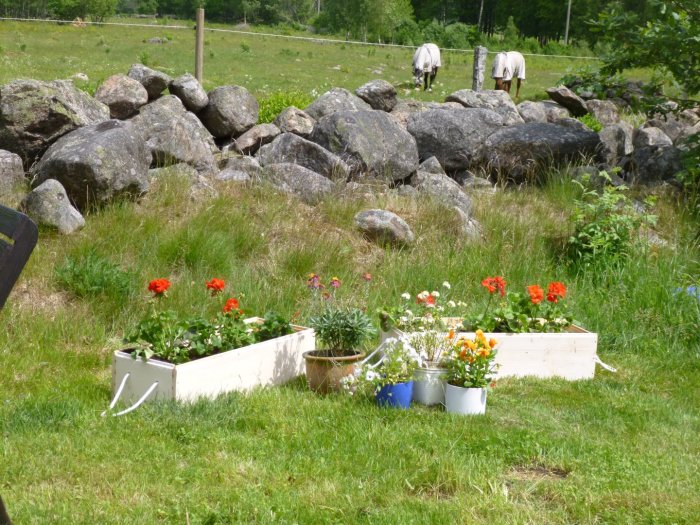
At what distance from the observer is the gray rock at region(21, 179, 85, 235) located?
19.1ft

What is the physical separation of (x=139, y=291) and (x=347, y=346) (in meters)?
1.61

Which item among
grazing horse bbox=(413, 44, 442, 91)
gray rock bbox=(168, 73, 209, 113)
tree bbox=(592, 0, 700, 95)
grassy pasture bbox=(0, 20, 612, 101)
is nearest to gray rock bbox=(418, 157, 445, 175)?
tree bbox=(592, 0, 700, 95)

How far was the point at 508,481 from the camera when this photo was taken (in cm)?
342

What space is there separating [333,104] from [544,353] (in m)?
4.84

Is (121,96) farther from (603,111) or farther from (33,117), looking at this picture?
(603,111)

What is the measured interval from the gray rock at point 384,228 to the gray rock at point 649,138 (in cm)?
394

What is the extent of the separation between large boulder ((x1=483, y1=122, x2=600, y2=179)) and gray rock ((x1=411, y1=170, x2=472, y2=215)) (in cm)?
76

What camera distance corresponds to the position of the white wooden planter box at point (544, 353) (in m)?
4.95

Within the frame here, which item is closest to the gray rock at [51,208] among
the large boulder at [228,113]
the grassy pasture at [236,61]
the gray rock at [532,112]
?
the large boulder at [228,113]

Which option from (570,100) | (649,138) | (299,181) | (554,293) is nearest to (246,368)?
(554,293)

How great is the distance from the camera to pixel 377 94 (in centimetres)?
980

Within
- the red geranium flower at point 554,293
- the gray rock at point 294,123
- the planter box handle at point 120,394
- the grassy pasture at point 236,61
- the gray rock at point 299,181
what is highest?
the gray rock at point 294,123

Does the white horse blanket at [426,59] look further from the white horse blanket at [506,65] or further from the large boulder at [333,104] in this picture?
the large boulder at [333,104]

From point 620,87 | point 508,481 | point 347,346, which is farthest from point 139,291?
point 620,87
